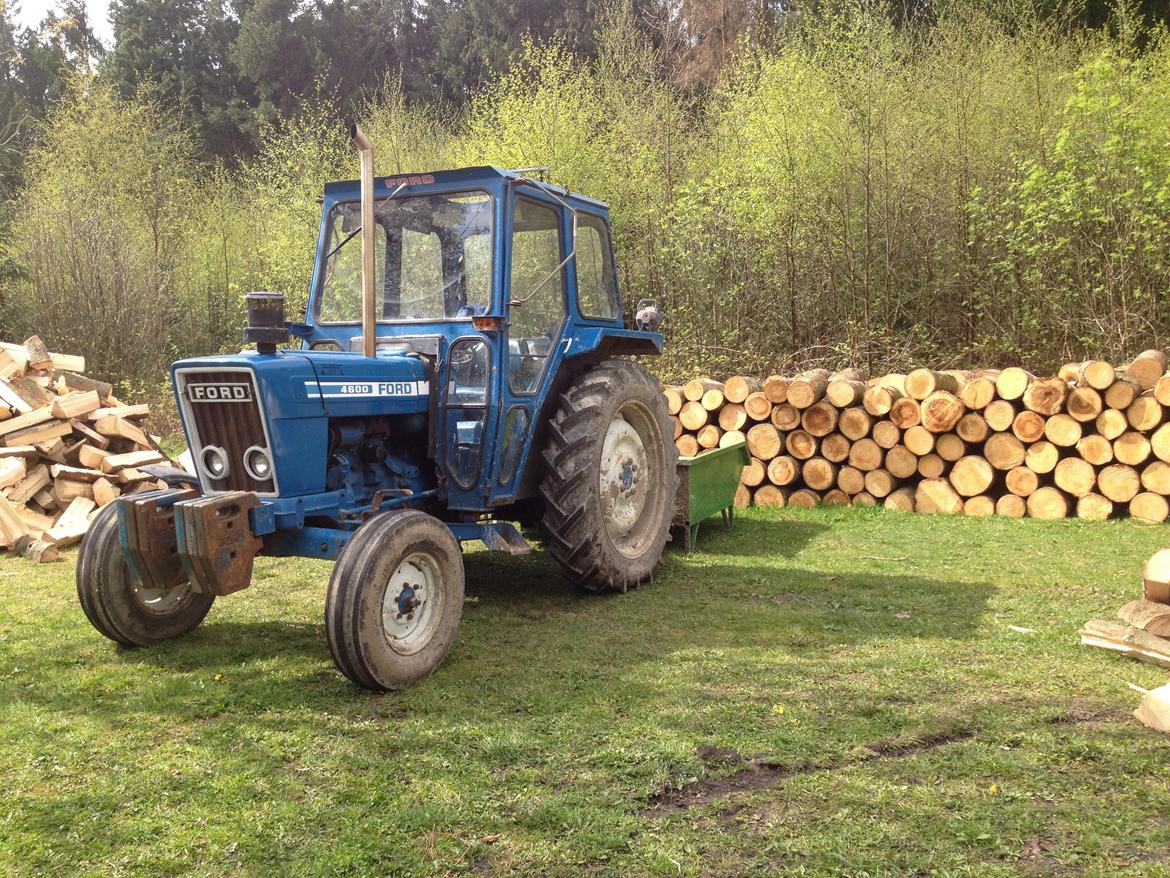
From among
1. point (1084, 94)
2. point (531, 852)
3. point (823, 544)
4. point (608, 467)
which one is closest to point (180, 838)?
point (531, 852)

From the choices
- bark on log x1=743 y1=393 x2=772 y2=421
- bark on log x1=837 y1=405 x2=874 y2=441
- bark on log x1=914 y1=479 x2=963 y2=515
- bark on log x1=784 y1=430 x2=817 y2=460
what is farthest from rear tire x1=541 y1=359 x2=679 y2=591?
bark on log x1=914 y1=479 x2=963 y2=515

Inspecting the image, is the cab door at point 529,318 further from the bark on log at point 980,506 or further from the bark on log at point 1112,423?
the bark on log at point 1112,423

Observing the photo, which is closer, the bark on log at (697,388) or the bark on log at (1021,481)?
the bark on log at (1021,481)

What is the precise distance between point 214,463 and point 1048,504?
652 cm

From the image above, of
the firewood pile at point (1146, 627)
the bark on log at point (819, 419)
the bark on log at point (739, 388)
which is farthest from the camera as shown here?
the bark on log at point (739, 388)

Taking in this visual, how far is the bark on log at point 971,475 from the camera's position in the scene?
8.05 m

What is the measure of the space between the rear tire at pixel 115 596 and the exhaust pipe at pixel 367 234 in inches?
55.1

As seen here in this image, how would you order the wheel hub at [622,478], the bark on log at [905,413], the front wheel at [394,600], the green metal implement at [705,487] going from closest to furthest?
the front wheel at [394,600]
the wheel hub at [622,478]
the green metal implement at [705,487]
the bark on log at [905,413]

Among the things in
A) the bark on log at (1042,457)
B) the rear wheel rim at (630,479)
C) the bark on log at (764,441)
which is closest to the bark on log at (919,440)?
the bark on log at (1042,457)

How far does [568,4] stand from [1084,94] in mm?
21630

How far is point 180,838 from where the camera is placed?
276 cm

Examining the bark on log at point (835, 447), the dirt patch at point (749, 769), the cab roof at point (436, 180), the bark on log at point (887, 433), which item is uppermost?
the cab roof at point (436, 180)

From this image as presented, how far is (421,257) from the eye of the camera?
511 centimetres

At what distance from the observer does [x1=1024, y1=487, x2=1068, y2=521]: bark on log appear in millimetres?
7785
